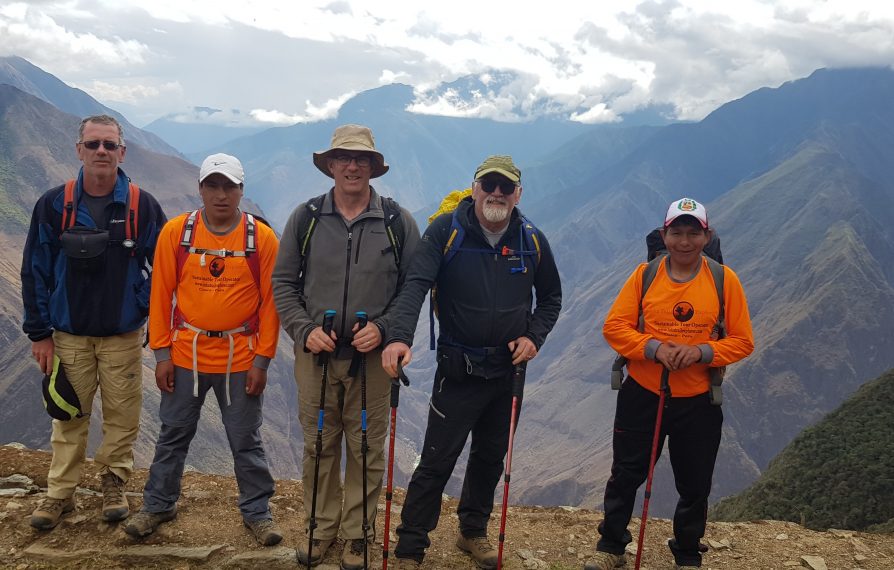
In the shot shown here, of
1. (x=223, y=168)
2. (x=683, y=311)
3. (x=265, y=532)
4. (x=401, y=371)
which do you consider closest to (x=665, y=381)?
(x=683, y=311)

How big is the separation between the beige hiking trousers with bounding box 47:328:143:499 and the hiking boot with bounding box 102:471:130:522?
0.08 meters

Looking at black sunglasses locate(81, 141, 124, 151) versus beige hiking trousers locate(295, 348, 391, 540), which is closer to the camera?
beige hiking trousers locate(295, 348, 391, 540)

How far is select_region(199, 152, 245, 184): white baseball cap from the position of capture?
6363 millimetres

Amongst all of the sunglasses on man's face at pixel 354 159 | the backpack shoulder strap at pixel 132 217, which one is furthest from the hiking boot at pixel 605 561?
the backpack shoulder strap at pixel 132 217

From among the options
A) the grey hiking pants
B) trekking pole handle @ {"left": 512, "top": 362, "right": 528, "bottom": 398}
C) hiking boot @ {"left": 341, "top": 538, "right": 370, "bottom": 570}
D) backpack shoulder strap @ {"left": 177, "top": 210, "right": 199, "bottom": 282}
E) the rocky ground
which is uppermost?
backpack shoulder strap @ {"left": 177, "top": 210, "right": 199, "bottom": 282}

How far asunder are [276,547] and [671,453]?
4.22 metres

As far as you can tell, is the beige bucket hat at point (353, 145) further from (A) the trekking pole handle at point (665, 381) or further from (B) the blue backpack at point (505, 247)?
(A) the trekking pole handle at point (665, 381)

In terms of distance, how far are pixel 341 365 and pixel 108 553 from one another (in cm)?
299

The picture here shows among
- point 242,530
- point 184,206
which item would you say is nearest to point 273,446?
point 184,206

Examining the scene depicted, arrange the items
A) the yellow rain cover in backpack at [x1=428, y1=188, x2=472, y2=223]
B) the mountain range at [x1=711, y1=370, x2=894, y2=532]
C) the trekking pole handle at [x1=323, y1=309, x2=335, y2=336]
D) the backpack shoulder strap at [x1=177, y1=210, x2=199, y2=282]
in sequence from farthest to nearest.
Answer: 1. the mountain range at [x1=711, y1=370, x2=894, y2=532]
2. the yellow rain cover in backpack at [x1=428, y1=188, x2=472, y2=223]
3. the backpack shoulder strap at [x1=177, y1=210, x2=199, y2=282]
4. the trekking pole handle at [x1=323, y1=309, x2=335, y2=336]

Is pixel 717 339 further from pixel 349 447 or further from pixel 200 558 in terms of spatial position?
pixel 200 558

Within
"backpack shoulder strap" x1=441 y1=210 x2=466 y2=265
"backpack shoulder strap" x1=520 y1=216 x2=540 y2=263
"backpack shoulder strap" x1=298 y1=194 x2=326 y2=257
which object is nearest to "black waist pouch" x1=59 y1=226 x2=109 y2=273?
"backpack shoulder strap" x1=298 y1=194 x2=326 y2=257

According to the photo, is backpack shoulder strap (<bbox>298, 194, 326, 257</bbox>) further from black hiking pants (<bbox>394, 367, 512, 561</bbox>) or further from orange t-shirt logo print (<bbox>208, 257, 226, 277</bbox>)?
black hiking pants (<bbox>394, 367, 512, 561</bbox>)

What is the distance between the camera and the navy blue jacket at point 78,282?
21.9ft
